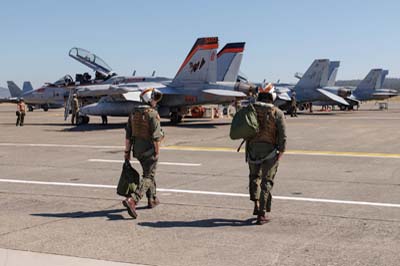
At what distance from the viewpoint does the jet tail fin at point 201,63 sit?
25.7 meters

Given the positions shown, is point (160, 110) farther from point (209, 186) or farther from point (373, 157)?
point (209, 186)

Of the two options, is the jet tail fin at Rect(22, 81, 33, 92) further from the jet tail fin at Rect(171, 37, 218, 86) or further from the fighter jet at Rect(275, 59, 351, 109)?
the jet tail fin at Rect(171, 37, 218, 86)

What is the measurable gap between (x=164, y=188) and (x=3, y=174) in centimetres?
404

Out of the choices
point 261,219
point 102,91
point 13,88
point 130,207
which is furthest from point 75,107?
point 13,88

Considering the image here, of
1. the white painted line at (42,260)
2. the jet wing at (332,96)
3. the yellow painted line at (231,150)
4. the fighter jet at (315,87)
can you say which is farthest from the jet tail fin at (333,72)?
the white painted line at (42,260)

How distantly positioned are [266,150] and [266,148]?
0.03m

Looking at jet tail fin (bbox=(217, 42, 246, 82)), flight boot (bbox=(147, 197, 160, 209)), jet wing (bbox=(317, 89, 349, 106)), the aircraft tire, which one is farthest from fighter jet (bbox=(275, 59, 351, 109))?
flight boot (bbox=(147, 197, 160, 209))

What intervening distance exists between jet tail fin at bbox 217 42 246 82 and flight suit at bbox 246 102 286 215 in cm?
2566

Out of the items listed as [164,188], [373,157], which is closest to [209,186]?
[164,188]

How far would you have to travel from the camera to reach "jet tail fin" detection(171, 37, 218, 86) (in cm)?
2573

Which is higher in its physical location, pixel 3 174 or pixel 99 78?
pixel 99 78

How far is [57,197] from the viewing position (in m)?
8.82

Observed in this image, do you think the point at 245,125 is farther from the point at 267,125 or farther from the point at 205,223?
the point at 205,223

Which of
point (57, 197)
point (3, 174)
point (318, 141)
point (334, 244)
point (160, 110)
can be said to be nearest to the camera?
point (334, 244)
